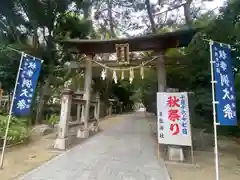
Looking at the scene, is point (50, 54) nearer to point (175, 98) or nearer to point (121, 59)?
point (121, 59)

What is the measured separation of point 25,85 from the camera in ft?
16.8

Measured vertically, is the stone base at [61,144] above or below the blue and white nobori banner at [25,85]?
below

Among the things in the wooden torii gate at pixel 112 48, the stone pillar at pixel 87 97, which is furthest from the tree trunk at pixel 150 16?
the stone pillar at pixel 87 97

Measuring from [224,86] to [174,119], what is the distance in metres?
2.04

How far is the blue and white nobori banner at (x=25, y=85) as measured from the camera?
4.94 m

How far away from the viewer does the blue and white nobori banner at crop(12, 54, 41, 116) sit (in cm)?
494

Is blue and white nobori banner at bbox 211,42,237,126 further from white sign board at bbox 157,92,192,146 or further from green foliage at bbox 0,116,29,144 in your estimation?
green foliage at bbox 0,116,29,144

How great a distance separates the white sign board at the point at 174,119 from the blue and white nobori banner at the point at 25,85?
11.6 ft

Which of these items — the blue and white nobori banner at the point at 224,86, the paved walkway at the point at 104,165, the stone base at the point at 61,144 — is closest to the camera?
the blue and white nobori banner at the point at 224,86

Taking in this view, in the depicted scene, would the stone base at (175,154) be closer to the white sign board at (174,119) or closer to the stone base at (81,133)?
the white sign board at (174,119)

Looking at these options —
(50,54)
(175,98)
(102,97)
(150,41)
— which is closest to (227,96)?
(175,98)

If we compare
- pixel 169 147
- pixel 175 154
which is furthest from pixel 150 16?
pixel 175 154

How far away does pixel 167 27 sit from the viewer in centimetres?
1400

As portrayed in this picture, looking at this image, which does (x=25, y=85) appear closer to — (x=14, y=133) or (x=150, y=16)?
(x=14, y=133)
